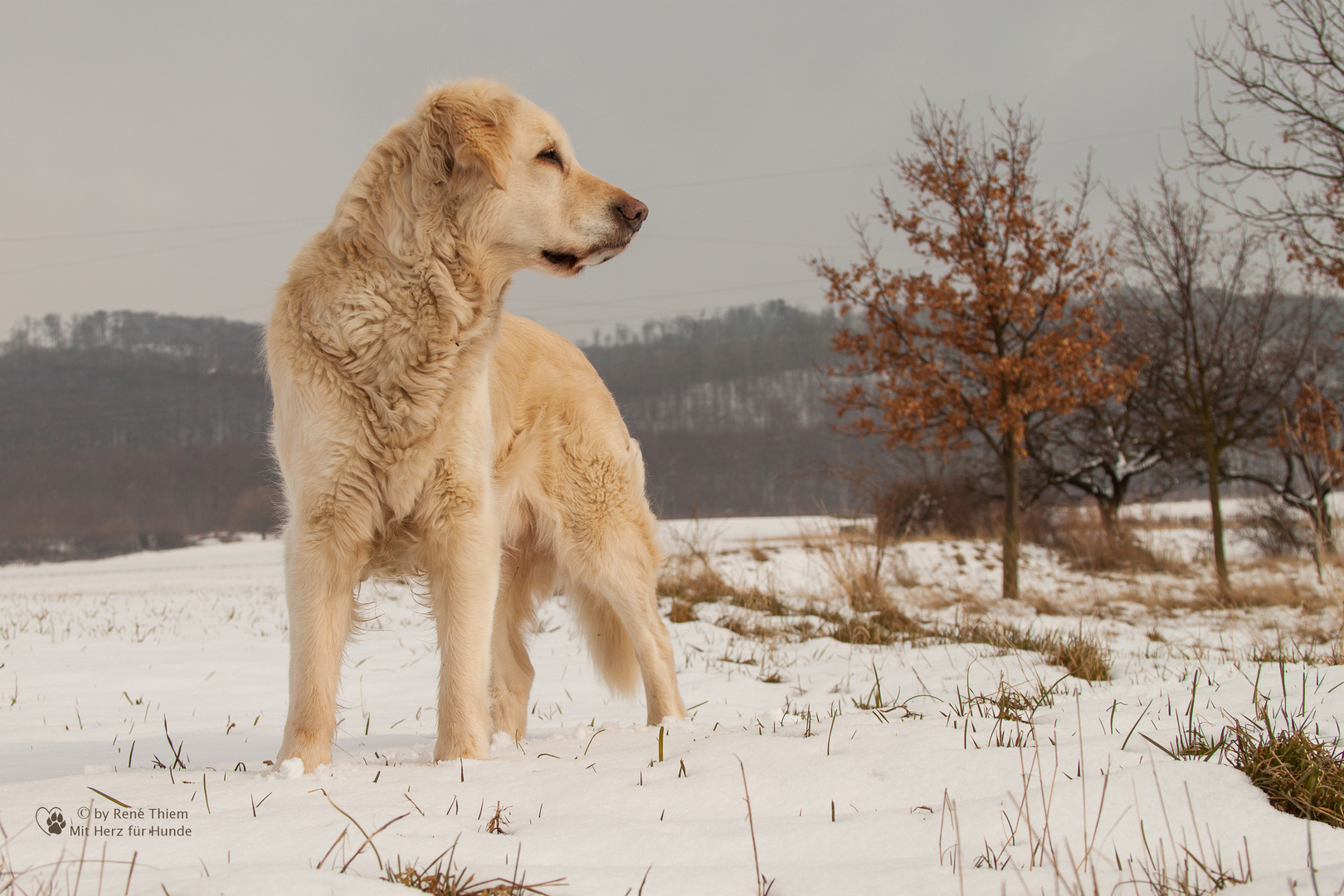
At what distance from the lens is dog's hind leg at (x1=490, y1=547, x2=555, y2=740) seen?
3.60 meters

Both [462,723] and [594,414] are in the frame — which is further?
[594,414]

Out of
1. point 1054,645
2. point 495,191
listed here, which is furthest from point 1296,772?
point 1054,645

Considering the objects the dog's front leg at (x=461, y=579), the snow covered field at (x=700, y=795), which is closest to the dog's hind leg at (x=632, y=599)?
the snow covered field at (x=700, y=795)

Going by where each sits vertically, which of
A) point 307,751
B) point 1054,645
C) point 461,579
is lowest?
point 1054,645

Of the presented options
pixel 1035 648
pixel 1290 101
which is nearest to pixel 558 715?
pixel 1035 648

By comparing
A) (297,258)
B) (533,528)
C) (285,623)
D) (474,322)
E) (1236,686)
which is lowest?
(285,623)

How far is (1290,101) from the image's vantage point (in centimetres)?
1091

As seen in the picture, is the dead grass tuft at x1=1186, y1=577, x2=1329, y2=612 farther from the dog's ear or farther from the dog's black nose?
the dog's ear

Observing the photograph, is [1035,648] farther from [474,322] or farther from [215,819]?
[215,819]

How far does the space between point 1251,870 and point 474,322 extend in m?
2.54

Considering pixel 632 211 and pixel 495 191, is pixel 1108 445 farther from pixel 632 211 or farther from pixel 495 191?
pixel 495 191

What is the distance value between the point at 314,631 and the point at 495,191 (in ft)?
5.46

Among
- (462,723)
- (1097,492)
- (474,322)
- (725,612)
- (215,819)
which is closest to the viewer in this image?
(215,819)

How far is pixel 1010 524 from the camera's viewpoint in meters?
13.3
